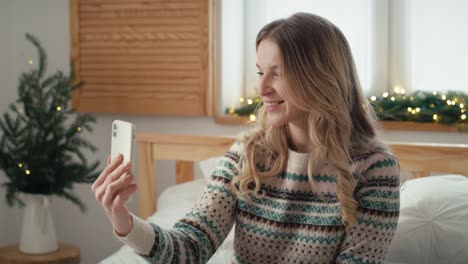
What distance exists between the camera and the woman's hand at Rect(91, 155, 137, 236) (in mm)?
1310

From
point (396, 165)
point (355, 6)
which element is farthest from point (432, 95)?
point (396, 165)

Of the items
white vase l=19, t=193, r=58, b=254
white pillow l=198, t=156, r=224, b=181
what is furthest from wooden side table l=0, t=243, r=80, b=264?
white pillow l=198, t=156, r=224, b=181

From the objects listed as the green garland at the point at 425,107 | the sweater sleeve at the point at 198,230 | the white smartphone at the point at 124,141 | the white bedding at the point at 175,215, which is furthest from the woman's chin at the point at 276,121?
the green garland at the point at 425,107

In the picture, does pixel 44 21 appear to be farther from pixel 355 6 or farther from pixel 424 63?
pixel 424 63

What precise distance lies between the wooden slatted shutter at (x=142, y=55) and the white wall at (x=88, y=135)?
102mm

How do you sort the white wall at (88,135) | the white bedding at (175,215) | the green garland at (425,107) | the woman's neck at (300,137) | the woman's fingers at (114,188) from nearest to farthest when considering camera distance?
the woman's fingers at (114,188), the woman's neck at (300,137), the white bedding at (175,215), the green garland at (425,107), the white wall at (88,135)

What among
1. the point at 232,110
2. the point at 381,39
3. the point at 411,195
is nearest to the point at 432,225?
the point at 411,195

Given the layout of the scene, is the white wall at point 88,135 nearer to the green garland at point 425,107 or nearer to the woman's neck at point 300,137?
the green garland at point 425,107

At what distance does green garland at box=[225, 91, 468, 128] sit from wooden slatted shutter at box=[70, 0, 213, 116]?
450mm

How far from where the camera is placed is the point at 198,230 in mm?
1586

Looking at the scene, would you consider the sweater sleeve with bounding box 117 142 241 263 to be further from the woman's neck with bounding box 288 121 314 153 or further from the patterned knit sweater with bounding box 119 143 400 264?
the woman's neck with bounding box 288 121 314 153

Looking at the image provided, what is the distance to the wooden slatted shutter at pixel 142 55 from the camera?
336 centimetres

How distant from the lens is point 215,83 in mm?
3387

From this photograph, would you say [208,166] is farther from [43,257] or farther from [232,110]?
[43,257]
